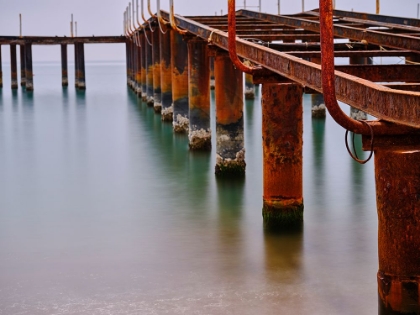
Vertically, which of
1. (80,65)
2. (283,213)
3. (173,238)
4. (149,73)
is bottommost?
(173,238)

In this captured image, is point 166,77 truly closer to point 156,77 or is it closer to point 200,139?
point 156,77

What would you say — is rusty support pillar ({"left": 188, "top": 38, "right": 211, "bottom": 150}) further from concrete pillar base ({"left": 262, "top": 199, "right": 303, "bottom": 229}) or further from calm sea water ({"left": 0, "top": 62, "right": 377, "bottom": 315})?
concrete pillar base ({"left": 262, "top": 199, "right": 303, "bottom": 229})

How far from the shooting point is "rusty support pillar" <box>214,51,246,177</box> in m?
10.4

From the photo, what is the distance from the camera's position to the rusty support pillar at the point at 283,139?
24.3ft

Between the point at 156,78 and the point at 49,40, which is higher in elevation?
the point at 49,40

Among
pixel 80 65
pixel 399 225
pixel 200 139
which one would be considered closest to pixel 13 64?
pixel 80 65

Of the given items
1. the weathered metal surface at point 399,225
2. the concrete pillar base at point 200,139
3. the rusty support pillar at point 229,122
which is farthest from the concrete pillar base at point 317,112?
the weathered metal surface at point 399,225

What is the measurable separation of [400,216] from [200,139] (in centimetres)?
878

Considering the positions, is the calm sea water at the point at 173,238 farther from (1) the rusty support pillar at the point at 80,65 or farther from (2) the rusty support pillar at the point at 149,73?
(1) the rusty support pillar at the point at 80,65

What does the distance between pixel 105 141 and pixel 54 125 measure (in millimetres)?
4033

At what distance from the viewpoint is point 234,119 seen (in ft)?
34.6

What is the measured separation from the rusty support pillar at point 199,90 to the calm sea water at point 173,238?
51 centimetres

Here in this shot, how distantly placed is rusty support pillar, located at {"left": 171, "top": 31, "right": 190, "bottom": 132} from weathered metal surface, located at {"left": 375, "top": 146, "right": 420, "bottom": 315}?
10898mm

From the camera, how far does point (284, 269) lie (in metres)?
6.60
